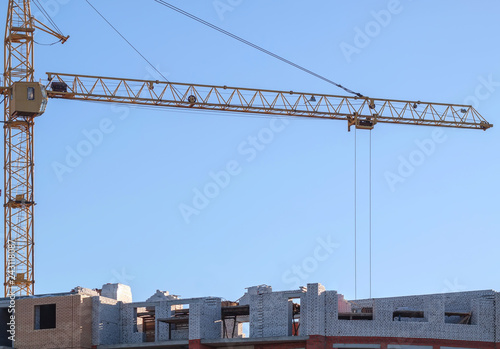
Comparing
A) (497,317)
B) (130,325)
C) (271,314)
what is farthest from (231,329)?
(497,317)

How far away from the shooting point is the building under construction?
7106cm

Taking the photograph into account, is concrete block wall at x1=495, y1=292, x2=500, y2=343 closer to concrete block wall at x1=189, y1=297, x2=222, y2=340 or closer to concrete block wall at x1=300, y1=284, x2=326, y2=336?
concrete block wall at x1=300, y1=284, x2=326, y2=336

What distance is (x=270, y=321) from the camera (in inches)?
2849

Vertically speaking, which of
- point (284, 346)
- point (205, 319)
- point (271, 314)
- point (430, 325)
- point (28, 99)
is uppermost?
point (28, 99)

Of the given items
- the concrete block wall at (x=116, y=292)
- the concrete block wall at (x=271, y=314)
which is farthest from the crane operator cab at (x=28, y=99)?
the concrete block wall at (x=271, y=314)

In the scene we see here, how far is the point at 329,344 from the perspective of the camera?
71000 millimetres

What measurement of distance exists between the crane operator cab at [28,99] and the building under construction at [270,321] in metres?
24.9

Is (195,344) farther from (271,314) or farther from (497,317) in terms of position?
(497,317)

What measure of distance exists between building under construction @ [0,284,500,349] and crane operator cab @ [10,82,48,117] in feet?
81.6

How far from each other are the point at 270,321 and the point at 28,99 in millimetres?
35969

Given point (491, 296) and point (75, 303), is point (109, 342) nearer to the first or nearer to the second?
point (75, 303)

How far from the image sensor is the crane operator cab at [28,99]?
321ft

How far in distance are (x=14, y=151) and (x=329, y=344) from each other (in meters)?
38.7

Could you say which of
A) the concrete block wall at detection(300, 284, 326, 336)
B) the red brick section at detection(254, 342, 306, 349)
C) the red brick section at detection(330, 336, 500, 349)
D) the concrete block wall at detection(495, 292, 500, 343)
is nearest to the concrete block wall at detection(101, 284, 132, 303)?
the red brick section at detection(254, 342, 306, 349)
